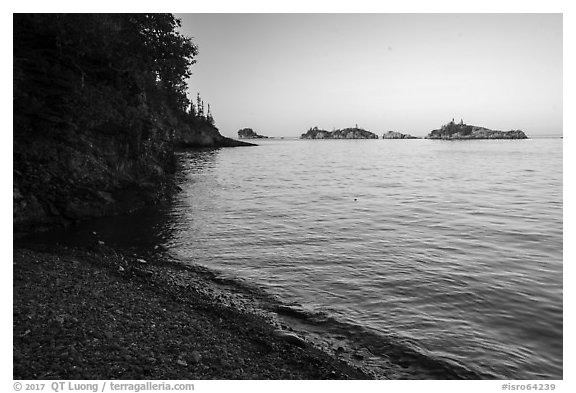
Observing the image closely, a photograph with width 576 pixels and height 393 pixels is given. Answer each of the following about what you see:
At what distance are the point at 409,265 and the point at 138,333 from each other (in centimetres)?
1157

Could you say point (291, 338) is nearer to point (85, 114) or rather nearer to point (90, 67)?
point (85, 114)

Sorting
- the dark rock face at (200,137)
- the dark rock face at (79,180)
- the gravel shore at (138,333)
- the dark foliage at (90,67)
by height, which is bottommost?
the gravel shore at (138,333)

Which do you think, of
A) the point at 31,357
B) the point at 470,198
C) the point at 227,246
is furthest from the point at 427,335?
the point at 470,198

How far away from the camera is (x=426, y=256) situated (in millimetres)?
17531

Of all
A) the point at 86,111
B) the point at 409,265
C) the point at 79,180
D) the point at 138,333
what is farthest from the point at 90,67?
the point at 409,265

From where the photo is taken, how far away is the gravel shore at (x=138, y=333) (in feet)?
23.4

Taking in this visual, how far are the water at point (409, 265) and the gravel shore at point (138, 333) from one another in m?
1.97

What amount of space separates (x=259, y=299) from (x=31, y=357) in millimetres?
6977

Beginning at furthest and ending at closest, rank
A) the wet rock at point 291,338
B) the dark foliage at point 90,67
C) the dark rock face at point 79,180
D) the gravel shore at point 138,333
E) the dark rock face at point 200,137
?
1. the dark rock face at point 200,137
2. the dark rock face at point 79,180
3. the dark foliage at point 90,67
4. the wet rock at point 291,338
5. the gravel shore at point 138,333

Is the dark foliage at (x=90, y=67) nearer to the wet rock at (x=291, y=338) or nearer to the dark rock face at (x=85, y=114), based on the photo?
the dark rock face at (x=85, y=114)

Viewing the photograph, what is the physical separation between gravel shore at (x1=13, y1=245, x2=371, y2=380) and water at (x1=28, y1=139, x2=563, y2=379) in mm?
1966

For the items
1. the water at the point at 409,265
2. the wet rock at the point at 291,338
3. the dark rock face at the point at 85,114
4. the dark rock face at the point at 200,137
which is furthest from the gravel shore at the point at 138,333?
the dark rock face at the point at 200,137

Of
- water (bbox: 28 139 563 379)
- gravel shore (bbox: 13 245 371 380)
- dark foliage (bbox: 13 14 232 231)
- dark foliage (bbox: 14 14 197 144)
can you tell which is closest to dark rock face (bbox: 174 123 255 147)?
dark foliage (bbox: 14 14 197 144)
